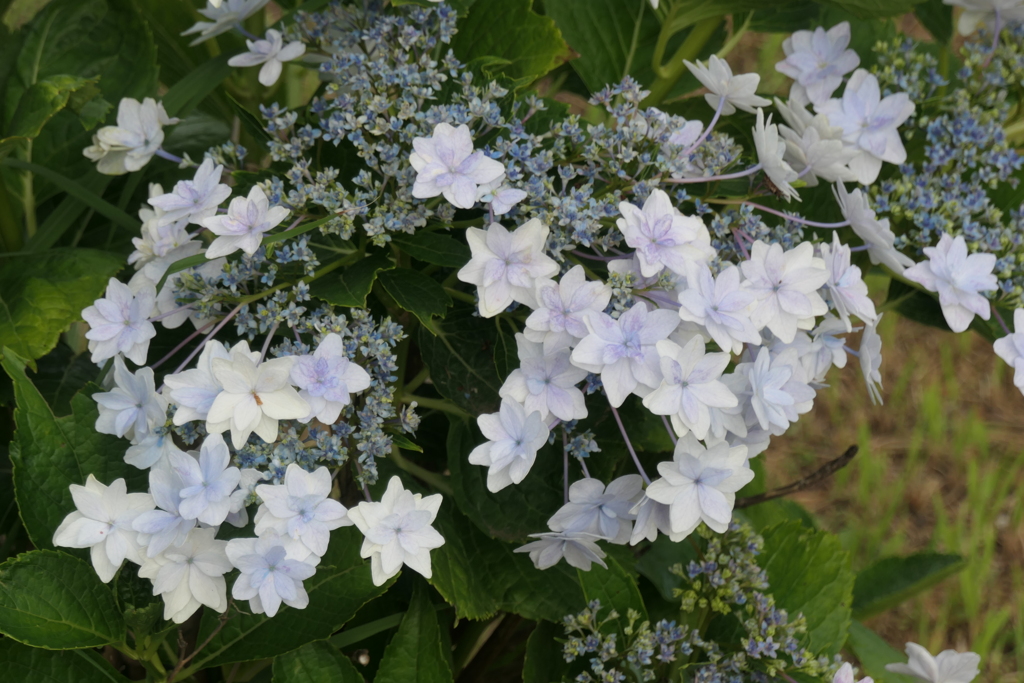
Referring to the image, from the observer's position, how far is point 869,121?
75 centimetres

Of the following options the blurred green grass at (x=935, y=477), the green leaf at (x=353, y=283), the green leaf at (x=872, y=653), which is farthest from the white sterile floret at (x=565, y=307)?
the blurred green grass at (x=935, y=477)

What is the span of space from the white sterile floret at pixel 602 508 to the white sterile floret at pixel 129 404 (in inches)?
10.6

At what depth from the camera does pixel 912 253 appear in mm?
774

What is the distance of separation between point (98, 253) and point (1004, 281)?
75cm

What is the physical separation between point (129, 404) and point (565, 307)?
29 centimetres

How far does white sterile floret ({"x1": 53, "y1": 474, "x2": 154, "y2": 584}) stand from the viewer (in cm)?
57

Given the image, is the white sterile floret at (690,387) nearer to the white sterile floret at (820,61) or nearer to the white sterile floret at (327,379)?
the white sterile floret at (327,379)

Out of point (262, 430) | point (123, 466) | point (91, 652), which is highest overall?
point (262, 430)

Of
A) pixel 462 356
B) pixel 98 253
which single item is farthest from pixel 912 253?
pixel 98 253

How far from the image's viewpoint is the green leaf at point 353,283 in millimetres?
588

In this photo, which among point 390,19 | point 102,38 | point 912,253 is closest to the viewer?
point 390,19

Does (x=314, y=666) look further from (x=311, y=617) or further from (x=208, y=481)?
(x=208, y=481)

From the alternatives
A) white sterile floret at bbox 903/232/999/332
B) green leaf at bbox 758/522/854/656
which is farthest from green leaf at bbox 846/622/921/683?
white sterile floret at bbox 903/232/999/332

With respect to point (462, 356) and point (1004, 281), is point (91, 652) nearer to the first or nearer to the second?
point (462, 356)
